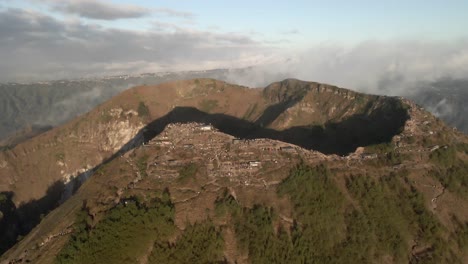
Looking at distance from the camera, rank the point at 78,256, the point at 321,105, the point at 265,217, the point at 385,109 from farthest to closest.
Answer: the point at 321,105 → the point at 385,109 → the point at 265,217 → the point at 78,256

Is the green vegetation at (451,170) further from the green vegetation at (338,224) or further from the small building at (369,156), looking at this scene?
the small building at (369,156)

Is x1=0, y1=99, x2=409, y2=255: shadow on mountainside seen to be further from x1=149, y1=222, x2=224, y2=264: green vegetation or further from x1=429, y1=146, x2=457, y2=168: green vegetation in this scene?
x1=149, y1=222, x2=224, y2=264: green vegetation

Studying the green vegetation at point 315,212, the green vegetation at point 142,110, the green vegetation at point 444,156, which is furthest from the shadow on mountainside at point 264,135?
the green vegetation at point 315,212

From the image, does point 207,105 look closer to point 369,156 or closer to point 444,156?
point 369,156

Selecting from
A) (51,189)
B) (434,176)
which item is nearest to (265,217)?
(434,176)

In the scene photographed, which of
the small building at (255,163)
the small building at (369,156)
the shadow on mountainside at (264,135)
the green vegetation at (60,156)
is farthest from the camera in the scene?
the green vegetation at (60,156)

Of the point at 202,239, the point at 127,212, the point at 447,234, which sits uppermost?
the point at 127,212

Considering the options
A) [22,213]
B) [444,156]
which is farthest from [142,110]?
[444,156]

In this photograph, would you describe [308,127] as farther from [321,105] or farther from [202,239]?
[202,239]
